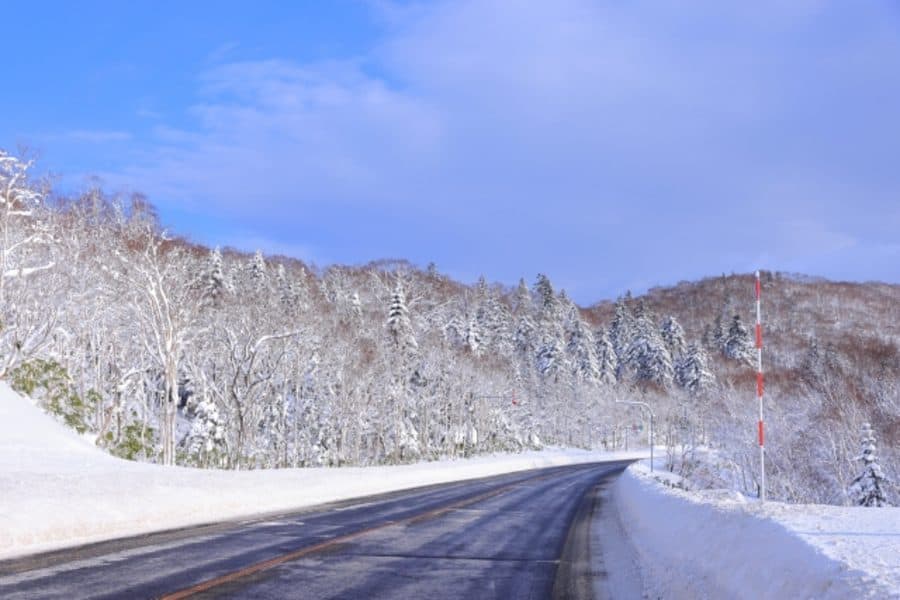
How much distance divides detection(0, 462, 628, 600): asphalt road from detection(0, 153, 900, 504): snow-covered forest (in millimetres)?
17277

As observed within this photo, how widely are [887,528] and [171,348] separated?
1118 inches

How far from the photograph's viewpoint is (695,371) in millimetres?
125000

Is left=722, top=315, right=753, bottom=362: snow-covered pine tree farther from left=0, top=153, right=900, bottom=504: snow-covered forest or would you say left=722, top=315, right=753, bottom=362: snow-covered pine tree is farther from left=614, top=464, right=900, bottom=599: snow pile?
left=614, top=464, right=900, bottom=599: snow pile

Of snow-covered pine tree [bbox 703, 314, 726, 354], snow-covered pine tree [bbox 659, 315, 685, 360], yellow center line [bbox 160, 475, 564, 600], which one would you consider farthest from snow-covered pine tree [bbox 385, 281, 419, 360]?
snow-covered pine tree [bbox 703, 314, 726, 354]

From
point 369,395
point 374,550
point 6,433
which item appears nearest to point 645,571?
point 374,550

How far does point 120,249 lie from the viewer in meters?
38.3

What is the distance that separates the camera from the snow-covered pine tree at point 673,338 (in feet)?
470

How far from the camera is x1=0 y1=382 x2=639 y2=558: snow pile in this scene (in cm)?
1080

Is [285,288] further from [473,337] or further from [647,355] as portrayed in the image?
[647,355]

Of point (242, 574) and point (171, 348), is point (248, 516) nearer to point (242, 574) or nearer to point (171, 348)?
point (242, 574)

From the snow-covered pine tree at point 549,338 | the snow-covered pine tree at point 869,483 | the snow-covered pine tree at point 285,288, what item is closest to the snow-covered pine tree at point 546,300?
the snow-covered pine tree at point 549,338

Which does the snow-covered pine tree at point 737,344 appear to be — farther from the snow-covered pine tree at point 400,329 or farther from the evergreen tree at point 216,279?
the evergreen tree at point 216,279

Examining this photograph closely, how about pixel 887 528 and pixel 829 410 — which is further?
pixel 829 410

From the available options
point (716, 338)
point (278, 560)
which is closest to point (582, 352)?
point (716, 338)
